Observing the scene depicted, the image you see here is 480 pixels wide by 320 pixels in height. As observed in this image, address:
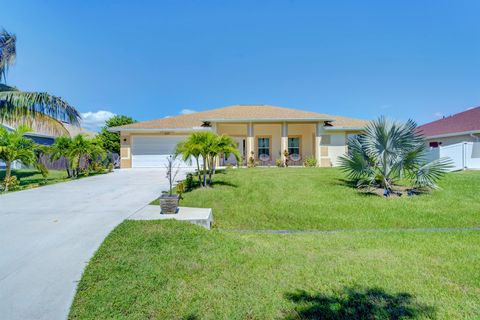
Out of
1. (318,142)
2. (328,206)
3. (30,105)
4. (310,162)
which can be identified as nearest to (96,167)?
(30,105)

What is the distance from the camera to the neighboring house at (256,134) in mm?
17969

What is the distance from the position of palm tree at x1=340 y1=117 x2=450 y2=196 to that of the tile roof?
12.0m

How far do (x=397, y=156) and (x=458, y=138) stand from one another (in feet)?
45.7

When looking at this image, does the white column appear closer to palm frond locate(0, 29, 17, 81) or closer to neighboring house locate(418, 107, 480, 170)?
neighboring house locate(418, 107, 480, 170)

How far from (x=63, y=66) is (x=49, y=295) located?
57.2 ft

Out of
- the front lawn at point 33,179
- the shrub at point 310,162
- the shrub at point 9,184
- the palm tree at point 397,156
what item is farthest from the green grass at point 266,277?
the shrub at point 310,162

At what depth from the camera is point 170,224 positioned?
5.31 m

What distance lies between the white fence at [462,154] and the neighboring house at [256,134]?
4869mm

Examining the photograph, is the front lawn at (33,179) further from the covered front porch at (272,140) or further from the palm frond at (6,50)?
the covered front porch at (272,140)

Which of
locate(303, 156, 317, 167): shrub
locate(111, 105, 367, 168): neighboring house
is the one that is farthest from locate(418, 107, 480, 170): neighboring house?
locate(303, 156, 317, 167): shrub

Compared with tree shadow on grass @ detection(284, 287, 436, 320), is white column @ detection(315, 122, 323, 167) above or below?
above

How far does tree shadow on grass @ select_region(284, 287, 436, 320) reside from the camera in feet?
8.46

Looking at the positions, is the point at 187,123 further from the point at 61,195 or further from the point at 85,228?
the point at 85,228

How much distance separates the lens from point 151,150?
18.7m
